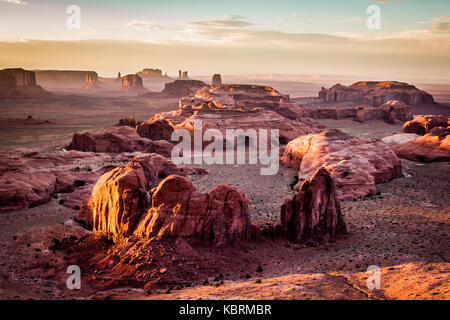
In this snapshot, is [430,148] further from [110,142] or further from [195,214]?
[110,142]

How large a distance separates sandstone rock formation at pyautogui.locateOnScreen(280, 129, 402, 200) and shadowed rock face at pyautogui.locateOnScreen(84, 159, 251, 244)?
1619cm

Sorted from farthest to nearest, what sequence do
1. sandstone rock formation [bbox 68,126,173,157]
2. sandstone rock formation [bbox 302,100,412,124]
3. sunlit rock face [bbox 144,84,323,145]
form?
sandstone rock formation [bbox 302,100,412,124] → sunlit rock face [bbox 144,84,323,145] → sandstone rock formation [bbox 68,126,173,157]

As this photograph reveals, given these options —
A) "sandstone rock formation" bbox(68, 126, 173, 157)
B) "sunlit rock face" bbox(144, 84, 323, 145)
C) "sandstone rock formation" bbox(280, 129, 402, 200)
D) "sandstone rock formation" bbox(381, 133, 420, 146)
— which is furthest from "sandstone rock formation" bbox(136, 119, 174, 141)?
"sandstone rock formation" bbox(381, 133, 420, 146)

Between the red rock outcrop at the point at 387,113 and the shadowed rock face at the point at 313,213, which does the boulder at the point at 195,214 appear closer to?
the shadowed rock face at the point at 313,213

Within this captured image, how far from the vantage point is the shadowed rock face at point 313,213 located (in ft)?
84.1

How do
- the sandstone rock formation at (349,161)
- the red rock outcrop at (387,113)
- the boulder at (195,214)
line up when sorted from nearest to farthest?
the boulder at (195,214), the sandstone rock formation at (349,161), the red rock outcrop at (387,113)

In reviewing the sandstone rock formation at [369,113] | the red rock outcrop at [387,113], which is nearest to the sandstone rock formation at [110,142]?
the sandstone rock formation at [369,113]

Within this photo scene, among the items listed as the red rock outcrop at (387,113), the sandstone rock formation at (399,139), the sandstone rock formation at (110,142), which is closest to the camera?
the sandstone rock formation at (110,142)

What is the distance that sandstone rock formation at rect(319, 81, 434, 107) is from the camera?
507 feet

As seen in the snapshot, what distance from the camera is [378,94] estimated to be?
509ft

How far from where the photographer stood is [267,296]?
15.7m

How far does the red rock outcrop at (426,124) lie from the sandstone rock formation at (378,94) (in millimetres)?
79135

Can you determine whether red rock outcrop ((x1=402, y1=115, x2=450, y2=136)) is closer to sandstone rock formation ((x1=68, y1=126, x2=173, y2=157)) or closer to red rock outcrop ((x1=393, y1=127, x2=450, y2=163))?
red rock outcrop ((x1=393, y1=127, x2=450, y2=163))

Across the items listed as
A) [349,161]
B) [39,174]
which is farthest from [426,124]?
[39,174]
